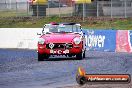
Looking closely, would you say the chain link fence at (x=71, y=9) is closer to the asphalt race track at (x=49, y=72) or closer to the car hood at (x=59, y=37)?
the car hood at (x=59, y=37)

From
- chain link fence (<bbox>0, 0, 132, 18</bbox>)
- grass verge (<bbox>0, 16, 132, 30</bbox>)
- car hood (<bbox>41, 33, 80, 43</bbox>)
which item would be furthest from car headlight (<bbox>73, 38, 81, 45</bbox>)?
chain link fence (<bbox>0, 0, 132, 18</bbox>)

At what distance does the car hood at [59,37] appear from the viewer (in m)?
23.9

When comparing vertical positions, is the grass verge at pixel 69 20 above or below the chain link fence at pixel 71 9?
below

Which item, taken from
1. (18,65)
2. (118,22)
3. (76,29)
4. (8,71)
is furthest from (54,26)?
(118,22)

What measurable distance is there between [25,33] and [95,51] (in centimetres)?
526

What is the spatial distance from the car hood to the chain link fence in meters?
24.6

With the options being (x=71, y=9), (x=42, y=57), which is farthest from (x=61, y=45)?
(x=71, y=9)

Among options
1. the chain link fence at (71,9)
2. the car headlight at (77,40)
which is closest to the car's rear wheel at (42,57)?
the car headlight at (77,40)

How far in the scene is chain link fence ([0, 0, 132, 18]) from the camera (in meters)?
49.7

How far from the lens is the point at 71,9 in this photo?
53312 mm

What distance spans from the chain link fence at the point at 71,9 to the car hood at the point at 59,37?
24.6m

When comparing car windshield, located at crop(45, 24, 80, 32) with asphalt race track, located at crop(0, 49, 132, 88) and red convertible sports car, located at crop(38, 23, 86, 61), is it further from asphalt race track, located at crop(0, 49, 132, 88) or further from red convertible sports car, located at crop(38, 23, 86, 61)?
asphalt race track, located at crop(0, 49, 132, 88)

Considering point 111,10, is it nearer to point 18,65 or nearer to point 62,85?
point 18,65

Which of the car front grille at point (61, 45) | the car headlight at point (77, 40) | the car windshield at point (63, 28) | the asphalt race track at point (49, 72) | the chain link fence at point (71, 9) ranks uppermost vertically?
the chain link fence at point (71, 9)
